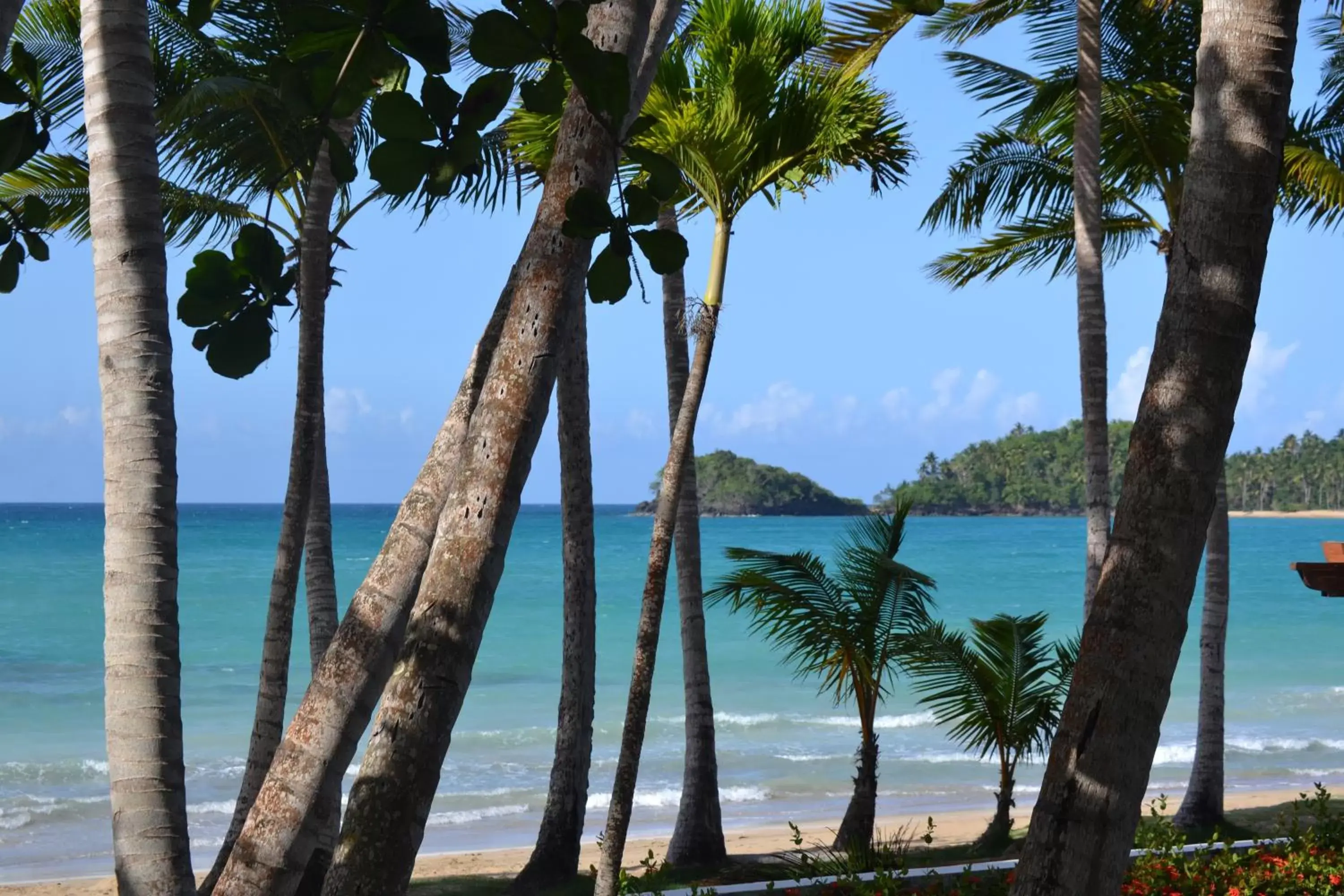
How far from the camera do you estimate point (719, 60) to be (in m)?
6.11

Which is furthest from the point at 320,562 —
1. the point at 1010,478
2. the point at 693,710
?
the point at 1010,478

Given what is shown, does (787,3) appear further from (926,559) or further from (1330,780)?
(926,559)

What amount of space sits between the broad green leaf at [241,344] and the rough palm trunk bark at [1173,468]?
181cm

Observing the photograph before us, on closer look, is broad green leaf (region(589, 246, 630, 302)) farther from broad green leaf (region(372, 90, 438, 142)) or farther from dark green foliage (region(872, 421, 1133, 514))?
dark green foliage (region(872, 421, 1133, 514))

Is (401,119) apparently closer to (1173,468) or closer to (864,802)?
(1173,468)

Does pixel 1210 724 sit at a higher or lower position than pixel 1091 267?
lower

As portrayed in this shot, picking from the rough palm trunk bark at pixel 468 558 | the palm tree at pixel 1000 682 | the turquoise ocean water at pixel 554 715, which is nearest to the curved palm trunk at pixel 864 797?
the palm tree at pixel 1000 682

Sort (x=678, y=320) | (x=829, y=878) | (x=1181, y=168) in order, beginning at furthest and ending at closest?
(x=1181, y=168) < (x=678, y=320) < (x=829, y=878)

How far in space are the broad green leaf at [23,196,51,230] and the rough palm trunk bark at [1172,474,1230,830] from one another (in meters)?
9.55

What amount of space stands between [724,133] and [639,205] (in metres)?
4.94

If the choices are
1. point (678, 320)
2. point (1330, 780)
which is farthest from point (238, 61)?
point (1330, 780)

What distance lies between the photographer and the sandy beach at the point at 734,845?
9539 millimetres

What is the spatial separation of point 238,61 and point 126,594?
23.6 feet

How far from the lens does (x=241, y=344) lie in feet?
4.12
